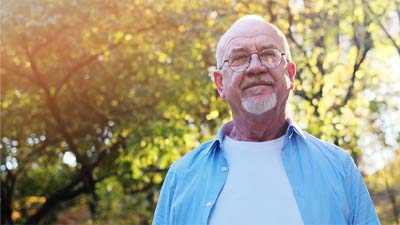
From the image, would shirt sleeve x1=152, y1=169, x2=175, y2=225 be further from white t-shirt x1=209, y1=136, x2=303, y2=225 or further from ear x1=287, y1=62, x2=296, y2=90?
Result: ear x1=287, y1=62, x2=296, y2=90

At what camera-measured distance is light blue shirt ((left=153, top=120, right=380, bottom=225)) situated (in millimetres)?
2324

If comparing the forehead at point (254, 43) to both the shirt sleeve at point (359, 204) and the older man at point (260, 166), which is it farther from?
the shirt sleeve at point (359, 204)

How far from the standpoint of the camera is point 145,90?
8961 mm

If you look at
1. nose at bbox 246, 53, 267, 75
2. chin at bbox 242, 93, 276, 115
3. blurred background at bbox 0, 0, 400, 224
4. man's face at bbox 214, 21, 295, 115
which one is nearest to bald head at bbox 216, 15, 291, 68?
man's face at bbox 214, 21, 295, 115

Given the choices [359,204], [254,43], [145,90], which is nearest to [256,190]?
[359,204]

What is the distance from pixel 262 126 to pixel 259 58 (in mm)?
299

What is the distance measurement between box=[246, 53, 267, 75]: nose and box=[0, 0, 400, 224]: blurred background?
4.05m

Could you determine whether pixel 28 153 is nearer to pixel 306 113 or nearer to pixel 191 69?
pixel 191 69

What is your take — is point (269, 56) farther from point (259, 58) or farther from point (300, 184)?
point (300, 184)

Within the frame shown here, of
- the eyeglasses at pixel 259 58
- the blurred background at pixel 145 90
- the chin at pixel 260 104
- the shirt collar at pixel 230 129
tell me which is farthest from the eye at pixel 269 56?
the blurred background at pixel 145 90

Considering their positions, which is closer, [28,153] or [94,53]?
[94,53]

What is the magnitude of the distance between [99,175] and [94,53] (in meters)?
2.34

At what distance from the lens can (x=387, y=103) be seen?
6.78m

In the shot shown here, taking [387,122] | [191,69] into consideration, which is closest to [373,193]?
[387,122]
